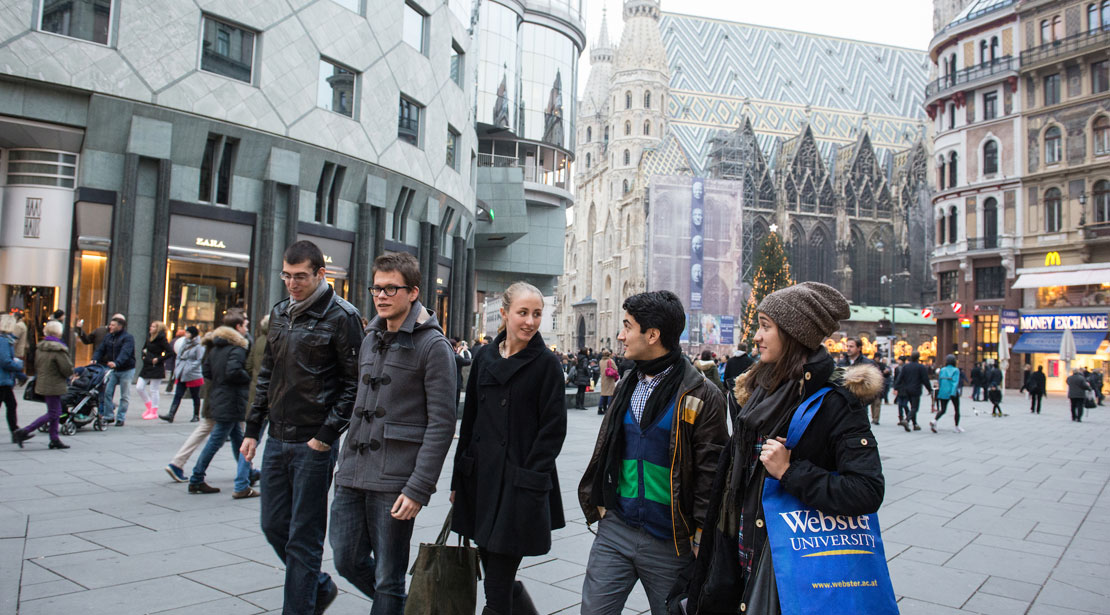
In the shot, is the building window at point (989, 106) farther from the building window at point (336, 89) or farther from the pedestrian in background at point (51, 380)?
the pedestrian in background at point (51, 380)

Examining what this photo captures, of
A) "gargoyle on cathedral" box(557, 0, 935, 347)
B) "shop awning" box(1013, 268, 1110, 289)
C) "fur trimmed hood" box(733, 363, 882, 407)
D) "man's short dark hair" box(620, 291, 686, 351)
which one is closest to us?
"fur trimmed hood" box(733, 363, 882, 407)

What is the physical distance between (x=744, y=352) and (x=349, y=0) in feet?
60.1

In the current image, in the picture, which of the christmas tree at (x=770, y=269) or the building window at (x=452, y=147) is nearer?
the building window at (x=452, y=147)

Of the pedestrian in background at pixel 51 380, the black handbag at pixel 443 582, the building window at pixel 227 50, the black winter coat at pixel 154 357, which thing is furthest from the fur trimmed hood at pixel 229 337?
the building window at pixel 227 50

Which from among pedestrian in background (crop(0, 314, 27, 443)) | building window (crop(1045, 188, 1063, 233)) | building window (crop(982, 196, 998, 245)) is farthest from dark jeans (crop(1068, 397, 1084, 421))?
pedestrian in background (crop(0, 314, 27, 443))

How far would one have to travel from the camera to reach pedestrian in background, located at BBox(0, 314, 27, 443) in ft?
30.0

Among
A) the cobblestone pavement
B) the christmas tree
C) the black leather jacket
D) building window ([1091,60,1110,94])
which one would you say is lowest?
the cobblestone pavement

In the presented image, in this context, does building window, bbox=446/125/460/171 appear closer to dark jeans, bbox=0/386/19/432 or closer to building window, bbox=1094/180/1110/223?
dark jeans, bbox=0/386/19/432

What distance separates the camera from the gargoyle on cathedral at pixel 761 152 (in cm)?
7288

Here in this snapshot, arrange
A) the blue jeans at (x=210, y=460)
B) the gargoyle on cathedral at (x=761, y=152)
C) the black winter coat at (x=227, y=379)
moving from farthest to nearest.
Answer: the gargoyle on cathedral at (x=761, y=152)
the black winter coat at (x=227, y=379)
the blue jeans at (x=210, y=460)

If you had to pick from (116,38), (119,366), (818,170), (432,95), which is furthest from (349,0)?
(818,170)

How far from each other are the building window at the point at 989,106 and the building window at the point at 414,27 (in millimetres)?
29244

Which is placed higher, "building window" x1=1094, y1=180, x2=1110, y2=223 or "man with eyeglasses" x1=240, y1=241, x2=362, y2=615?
"building window" x1=1094, y1=180, x2=1110, y2=223

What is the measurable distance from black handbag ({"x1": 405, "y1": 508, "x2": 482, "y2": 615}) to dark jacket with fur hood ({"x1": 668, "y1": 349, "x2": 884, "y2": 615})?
3.21 feet
